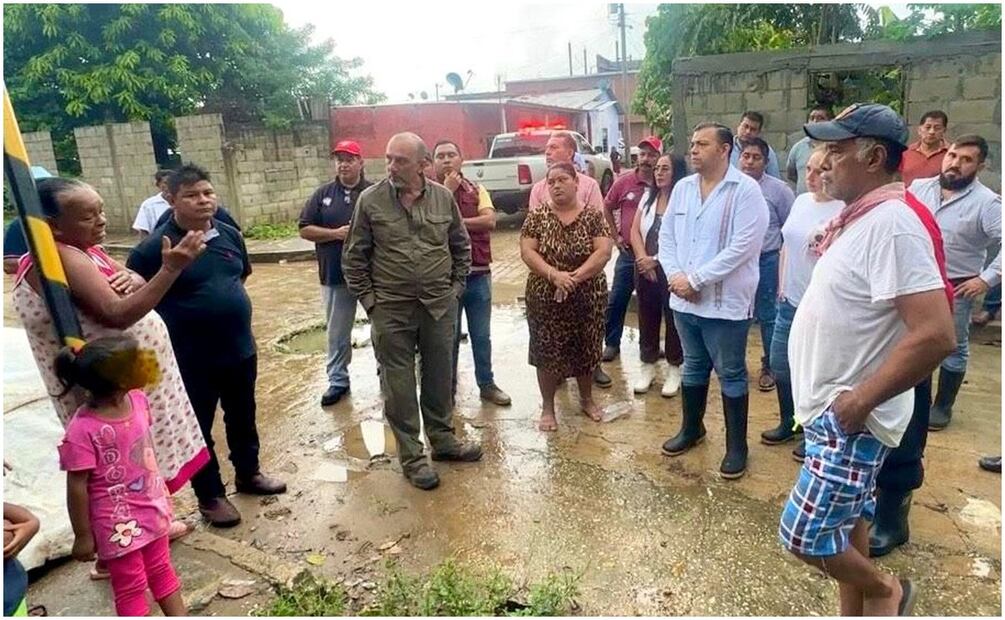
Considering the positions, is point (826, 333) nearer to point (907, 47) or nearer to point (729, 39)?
point (907, 47)

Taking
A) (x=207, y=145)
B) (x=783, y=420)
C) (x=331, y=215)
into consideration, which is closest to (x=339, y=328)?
(x=331, y=215)

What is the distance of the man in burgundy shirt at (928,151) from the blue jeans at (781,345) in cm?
197

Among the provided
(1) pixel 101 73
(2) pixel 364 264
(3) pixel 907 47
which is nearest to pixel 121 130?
(1) pixel 101 73

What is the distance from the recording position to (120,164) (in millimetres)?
13695

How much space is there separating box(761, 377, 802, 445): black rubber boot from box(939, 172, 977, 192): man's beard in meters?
1.34

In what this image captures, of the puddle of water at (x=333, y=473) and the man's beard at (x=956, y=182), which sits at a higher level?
the man's beard at (x=956, y=182)

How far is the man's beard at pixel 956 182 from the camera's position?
363 cm

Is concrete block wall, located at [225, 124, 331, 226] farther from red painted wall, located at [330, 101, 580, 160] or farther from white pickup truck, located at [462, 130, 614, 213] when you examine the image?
white pickup truck, located at [462, 130, 614, 213]

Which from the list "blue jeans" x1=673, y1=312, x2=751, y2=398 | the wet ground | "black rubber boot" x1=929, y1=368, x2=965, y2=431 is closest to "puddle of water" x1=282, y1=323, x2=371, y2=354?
the wet ground

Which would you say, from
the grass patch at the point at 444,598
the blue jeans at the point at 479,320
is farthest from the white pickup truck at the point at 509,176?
the grass patch at the point at 444,598

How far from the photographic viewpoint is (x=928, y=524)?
3012mm

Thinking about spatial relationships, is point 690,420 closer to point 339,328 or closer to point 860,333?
point 860,333

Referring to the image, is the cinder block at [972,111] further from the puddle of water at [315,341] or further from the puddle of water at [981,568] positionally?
the puddle of water at [315,341]

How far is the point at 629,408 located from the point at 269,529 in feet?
7.64
